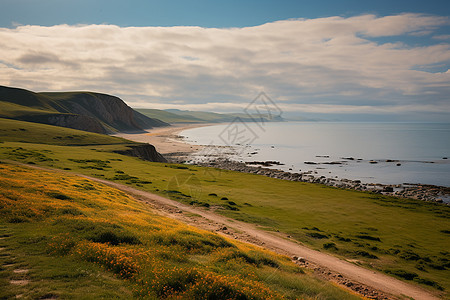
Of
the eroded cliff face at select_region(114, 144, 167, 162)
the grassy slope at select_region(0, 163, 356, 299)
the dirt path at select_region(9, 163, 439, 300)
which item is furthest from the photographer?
the eroded cliff face at select_region(114, 144, 167, 162)

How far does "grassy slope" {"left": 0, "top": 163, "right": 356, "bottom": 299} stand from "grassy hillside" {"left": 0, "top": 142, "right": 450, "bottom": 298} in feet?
45.3

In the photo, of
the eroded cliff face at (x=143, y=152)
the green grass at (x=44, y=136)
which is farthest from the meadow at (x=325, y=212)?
the green grass at (x=44, y=136)

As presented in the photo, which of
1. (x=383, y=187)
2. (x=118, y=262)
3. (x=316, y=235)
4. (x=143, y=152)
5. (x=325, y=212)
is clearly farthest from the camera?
(x=143, y=152)

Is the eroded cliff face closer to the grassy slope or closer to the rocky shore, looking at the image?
the rocky shore

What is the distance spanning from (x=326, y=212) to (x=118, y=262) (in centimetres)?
3643

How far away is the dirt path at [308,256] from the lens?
767 inches

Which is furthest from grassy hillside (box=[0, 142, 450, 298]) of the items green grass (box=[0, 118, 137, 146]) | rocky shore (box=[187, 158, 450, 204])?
green grass (box=[0, 118, 137, 146])

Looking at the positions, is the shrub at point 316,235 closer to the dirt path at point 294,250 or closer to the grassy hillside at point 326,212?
the grassy hillside at point 326,212

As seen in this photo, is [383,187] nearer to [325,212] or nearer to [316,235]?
[325,212]

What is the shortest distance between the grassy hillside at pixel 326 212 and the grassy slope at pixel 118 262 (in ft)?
45.3

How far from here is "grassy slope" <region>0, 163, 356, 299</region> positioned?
11016 millimetres

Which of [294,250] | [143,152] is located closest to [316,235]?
[294,250]

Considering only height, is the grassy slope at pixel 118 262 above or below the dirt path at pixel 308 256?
above

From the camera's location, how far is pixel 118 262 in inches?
506
